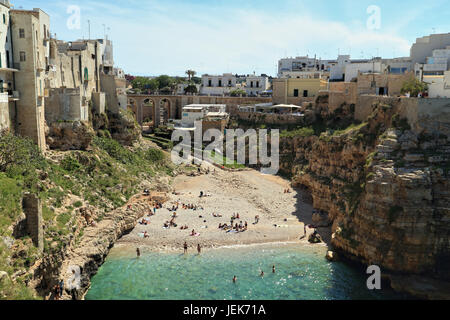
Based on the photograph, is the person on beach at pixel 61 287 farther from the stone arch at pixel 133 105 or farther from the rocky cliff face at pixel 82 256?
the stone arch at pixel 133 105

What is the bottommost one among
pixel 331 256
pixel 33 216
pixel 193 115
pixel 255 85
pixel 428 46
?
Answer: pixel 331 256

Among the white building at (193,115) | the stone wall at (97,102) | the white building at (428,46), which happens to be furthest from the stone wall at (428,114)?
the white building at (193,115)

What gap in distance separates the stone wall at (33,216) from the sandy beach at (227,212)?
8.18 m

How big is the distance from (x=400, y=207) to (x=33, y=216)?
19.1m

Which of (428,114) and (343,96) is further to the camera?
(343,96)

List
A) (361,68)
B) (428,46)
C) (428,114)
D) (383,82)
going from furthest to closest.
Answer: (428,46) → (361,68) → (383,82) → (428,114)

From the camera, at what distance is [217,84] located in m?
71.0

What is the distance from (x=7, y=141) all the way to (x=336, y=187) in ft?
76.0

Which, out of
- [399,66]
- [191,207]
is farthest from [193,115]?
[399,66]

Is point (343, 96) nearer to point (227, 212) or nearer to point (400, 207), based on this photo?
point (227, 212)

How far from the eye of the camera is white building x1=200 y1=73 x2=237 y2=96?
226 ft

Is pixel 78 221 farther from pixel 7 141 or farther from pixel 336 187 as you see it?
pixel 336 187
